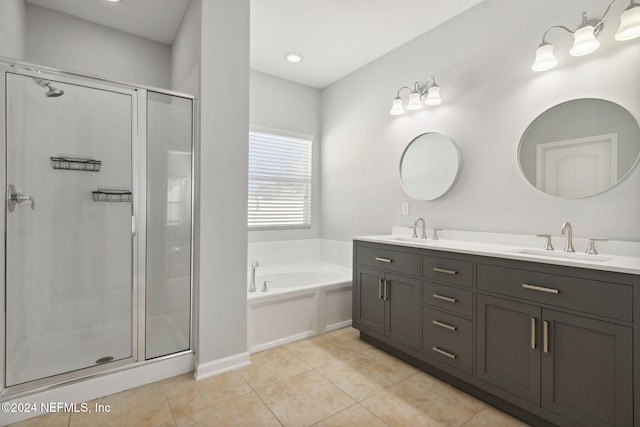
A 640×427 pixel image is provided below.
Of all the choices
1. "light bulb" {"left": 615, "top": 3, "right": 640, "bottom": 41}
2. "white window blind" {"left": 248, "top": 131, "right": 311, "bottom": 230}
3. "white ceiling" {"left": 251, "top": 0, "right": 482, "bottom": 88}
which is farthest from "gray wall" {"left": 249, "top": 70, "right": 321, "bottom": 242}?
"light bulb" {"left": 615, "top": 3, "right": 640, "bottom": 41}

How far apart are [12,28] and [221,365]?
107 inches

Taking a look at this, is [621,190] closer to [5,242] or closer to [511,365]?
[511,365]

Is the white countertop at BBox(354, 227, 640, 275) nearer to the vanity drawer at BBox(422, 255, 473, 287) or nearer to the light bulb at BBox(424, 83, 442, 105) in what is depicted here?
the vanity drawer at BBox(422, 255, 473, 287)

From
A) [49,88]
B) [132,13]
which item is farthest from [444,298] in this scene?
[132,13]

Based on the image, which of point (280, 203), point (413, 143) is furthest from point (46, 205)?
point (413, 143)

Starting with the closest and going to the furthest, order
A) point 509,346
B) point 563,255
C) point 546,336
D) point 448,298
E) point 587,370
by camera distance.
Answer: point 587,370 < point 546,336 < point 509,346 < point 563,255 < point 448,298

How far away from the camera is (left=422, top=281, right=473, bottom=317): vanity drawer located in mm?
1859

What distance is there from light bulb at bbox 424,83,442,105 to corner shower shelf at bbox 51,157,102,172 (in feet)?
8.61

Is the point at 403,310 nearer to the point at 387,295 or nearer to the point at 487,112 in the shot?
the point at 387,295

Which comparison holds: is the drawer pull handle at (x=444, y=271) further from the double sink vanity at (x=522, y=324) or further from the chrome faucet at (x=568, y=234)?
the chrome faucet at (x=568, y=234)

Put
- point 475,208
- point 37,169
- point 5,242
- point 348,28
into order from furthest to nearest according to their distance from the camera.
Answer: point 348,28
point 475,208
point 37,169
point 5,242

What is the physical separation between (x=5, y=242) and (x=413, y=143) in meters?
3.02

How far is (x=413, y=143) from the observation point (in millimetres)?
2871

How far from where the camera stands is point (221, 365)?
7.02ft
